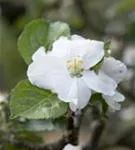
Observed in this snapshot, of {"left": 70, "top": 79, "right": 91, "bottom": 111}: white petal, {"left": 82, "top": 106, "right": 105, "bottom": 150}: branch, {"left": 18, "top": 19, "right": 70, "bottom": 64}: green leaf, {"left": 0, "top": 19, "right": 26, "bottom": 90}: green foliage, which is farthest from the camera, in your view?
{"left": 0, "top": 19, "right": 26, "bottom": 90}: green foliage

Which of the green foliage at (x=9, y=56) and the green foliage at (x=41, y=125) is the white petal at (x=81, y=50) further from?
the green foliage at (x=9, y=56)

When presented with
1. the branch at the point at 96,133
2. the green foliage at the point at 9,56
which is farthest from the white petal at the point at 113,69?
the green foliage at the point at 9,56

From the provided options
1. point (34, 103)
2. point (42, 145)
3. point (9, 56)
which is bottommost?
point (9, 56)

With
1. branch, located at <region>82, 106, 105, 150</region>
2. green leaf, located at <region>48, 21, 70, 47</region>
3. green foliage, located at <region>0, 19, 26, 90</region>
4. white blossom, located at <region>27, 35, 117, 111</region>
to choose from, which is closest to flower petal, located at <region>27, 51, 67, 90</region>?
white blossom, located at <region>27, 35, 117, 111</region>

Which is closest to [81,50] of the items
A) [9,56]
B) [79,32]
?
[79,32]

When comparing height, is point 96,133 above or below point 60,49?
below

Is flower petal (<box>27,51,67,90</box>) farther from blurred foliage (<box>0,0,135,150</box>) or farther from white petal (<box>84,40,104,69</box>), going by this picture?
blurred foliage (<box>0,0,135,150</box>)

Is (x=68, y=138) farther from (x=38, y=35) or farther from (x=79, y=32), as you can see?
(x=79, y=32)
